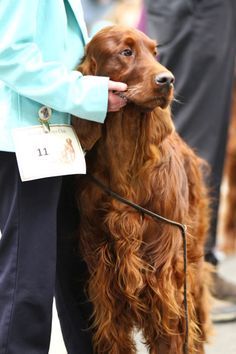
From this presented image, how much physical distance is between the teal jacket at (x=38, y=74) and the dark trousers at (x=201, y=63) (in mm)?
1492

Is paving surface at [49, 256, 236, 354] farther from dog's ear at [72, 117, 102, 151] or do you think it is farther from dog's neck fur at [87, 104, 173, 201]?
dog's ear at [72, 117, 102, 151]

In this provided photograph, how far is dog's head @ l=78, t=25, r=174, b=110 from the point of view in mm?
2740

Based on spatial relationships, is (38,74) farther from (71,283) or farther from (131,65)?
(71,283)

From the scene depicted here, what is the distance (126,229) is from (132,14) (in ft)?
18.0

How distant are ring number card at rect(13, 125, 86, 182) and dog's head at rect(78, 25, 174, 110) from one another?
25 cm

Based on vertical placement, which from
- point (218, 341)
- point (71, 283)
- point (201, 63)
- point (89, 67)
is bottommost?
point (218, 341)

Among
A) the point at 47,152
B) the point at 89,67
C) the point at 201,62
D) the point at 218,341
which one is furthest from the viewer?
the point at 201,62

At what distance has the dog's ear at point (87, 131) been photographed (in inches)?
115

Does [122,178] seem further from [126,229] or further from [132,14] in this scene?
[132,14]

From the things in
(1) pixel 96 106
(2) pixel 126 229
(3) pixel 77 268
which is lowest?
(3) pixel 77 268

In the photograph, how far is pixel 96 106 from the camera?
Answer: 8.99 ft

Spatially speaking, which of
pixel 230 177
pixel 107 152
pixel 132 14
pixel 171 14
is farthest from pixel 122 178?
pixel 132 14

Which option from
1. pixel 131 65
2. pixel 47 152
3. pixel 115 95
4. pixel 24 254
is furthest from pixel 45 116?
pixel 24 254

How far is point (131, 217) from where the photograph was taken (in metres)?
2.97
